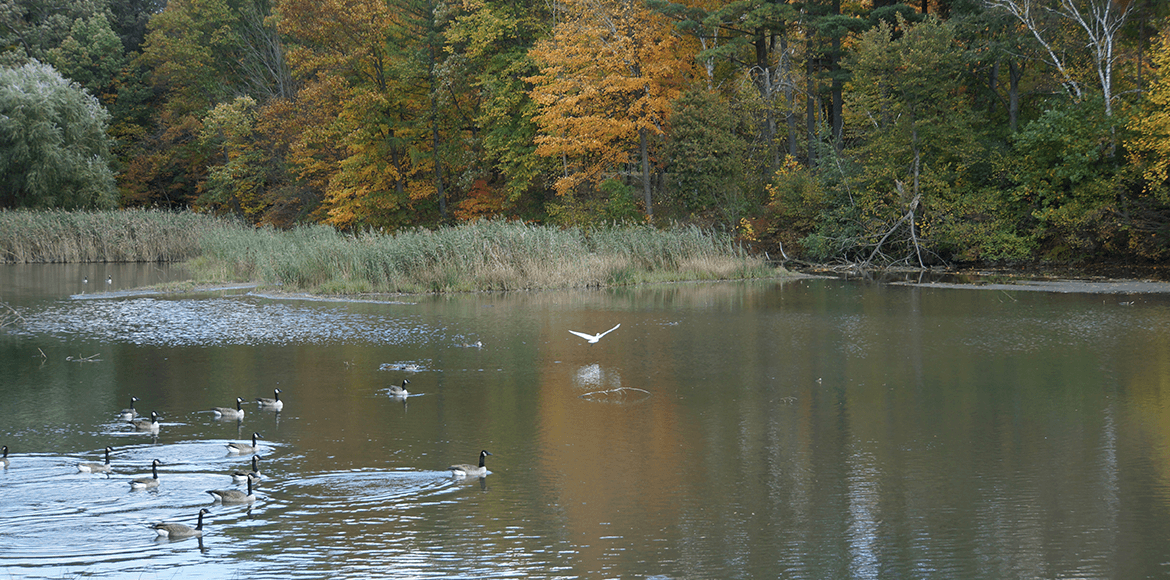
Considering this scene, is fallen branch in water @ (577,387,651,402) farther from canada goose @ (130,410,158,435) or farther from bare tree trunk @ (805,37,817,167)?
bare tree trunk @ (805,37,817,167)

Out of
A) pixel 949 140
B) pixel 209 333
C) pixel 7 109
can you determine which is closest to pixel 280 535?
pixel 209 333

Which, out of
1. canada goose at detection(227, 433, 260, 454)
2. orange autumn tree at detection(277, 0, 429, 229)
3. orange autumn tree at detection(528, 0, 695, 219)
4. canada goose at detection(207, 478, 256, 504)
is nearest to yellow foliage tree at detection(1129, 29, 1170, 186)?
orange autumn tree at detection(528, 0, 695, 219)

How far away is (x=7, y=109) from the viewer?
43.7m

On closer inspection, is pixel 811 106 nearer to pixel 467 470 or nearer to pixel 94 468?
pixel 467 470

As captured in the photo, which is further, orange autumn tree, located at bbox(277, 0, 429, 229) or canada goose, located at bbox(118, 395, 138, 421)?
orange autumn tree, located at bbox(277, 0, 429, 229)

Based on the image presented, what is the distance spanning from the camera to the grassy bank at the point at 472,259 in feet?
81.5

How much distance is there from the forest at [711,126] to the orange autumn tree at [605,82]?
0.34ft

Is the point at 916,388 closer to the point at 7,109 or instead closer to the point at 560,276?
the point at 560,276

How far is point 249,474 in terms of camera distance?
7.98 m

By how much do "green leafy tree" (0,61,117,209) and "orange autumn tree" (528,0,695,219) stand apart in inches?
895

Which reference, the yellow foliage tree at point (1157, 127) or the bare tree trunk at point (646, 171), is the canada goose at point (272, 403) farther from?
the bare tree trunk at point (646, 171)

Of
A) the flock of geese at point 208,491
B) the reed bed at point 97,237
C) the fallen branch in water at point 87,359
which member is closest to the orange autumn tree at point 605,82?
the reed bed at point 97,237

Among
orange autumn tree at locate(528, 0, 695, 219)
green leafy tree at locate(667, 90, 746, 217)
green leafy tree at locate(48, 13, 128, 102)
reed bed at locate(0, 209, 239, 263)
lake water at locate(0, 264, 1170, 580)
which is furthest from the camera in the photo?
green leafy tree at locate(48, 13, 128, 102)

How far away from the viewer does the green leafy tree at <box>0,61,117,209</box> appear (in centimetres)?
4356
